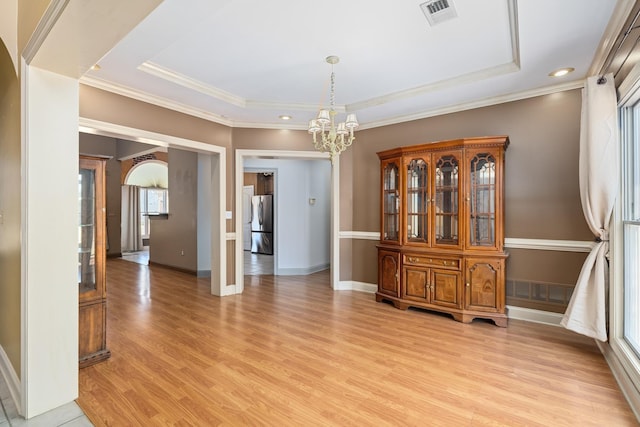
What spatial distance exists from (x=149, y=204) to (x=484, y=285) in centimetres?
1053

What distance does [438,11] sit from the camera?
2.30 meters

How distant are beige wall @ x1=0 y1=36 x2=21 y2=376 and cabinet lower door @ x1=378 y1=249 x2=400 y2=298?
369 centimetres

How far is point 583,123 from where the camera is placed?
9.41 ft

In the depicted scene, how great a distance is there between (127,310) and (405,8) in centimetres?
454

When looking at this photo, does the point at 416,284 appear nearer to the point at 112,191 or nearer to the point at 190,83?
the point at 190,83

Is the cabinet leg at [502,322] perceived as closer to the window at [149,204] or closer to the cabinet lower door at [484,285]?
the cabinet lower door at [484,285]

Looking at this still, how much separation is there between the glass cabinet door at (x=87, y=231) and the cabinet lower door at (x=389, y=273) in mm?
3310

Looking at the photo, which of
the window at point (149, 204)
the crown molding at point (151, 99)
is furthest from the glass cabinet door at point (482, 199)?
the window at point (149, 204)

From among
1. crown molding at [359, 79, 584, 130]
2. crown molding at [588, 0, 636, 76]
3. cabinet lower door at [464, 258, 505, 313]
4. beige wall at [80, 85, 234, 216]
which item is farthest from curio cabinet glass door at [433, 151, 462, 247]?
beige wall at [80, 85, 234, 216]

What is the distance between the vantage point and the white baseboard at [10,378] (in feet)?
6.69

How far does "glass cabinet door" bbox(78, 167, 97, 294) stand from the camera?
2561 millimetres

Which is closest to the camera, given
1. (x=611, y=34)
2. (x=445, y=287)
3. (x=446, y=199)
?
(x=611, y=34)

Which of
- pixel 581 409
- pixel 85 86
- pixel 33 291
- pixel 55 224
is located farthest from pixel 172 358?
pixel 581 409

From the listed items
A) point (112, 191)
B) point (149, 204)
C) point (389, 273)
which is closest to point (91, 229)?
point (389, 273)
